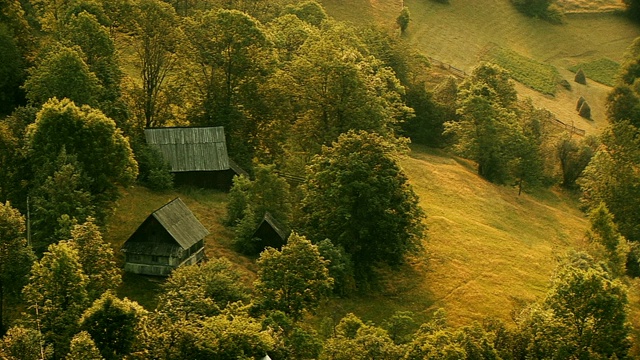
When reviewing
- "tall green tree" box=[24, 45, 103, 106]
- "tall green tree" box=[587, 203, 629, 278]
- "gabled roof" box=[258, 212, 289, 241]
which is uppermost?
"tall green tree" box=[24, 45, 103, 106]

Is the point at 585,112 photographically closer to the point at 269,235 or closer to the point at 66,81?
the point at 269,235

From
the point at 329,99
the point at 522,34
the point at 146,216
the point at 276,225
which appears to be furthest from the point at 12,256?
the point at 522,34

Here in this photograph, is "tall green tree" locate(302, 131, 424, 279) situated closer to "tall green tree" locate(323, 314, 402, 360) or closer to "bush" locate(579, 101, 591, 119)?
"tall green tree" locate(323, 314, 402, 360)

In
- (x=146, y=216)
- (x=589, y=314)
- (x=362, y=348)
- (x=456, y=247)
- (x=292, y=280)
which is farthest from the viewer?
(x=456, y=247)

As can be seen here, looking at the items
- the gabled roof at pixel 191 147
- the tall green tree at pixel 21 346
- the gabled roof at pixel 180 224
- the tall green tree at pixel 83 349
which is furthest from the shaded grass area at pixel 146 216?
the tall green tree at pixel 83 349

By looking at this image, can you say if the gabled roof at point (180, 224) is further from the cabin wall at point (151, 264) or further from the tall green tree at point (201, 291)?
the tall green tree at point (201, 291)

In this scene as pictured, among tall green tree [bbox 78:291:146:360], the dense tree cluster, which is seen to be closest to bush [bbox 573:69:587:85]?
the dense tree cluster

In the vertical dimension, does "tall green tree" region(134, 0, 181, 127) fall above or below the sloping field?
above
